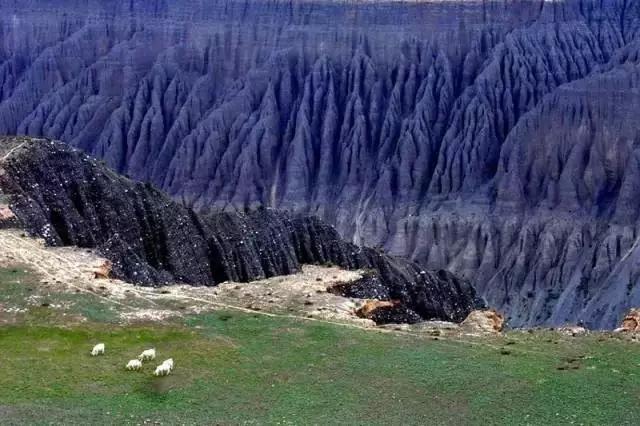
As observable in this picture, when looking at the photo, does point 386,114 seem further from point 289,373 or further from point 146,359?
point 146,359

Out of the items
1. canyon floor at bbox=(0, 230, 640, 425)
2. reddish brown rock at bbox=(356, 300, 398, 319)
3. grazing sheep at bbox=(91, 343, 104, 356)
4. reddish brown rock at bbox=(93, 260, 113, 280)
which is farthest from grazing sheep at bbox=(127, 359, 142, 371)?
reddish brown rock at bbox=(356, 300, 398, 319)

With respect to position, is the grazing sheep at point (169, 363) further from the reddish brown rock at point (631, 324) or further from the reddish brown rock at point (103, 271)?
the reddish brown rock at point (631, 324)

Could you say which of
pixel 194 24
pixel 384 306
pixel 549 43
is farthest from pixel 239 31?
pixel 384 306

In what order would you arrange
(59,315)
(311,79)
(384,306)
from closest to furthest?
(59,315), (384,306), (311,79)

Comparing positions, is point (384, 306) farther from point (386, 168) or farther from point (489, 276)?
point (386, 168)

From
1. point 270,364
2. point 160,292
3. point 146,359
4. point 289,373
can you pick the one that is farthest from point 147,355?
point 160,292

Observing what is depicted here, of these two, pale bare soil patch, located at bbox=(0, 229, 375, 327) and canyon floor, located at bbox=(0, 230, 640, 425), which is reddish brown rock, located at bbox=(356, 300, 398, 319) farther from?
canyon floor, located at bbox=(0, 230, 640, 425)

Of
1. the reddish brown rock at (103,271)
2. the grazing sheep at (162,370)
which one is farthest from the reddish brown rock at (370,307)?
the reddish brown rock at (103,271)

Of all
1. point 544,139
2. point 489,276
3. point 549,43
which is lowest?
point 489,276
